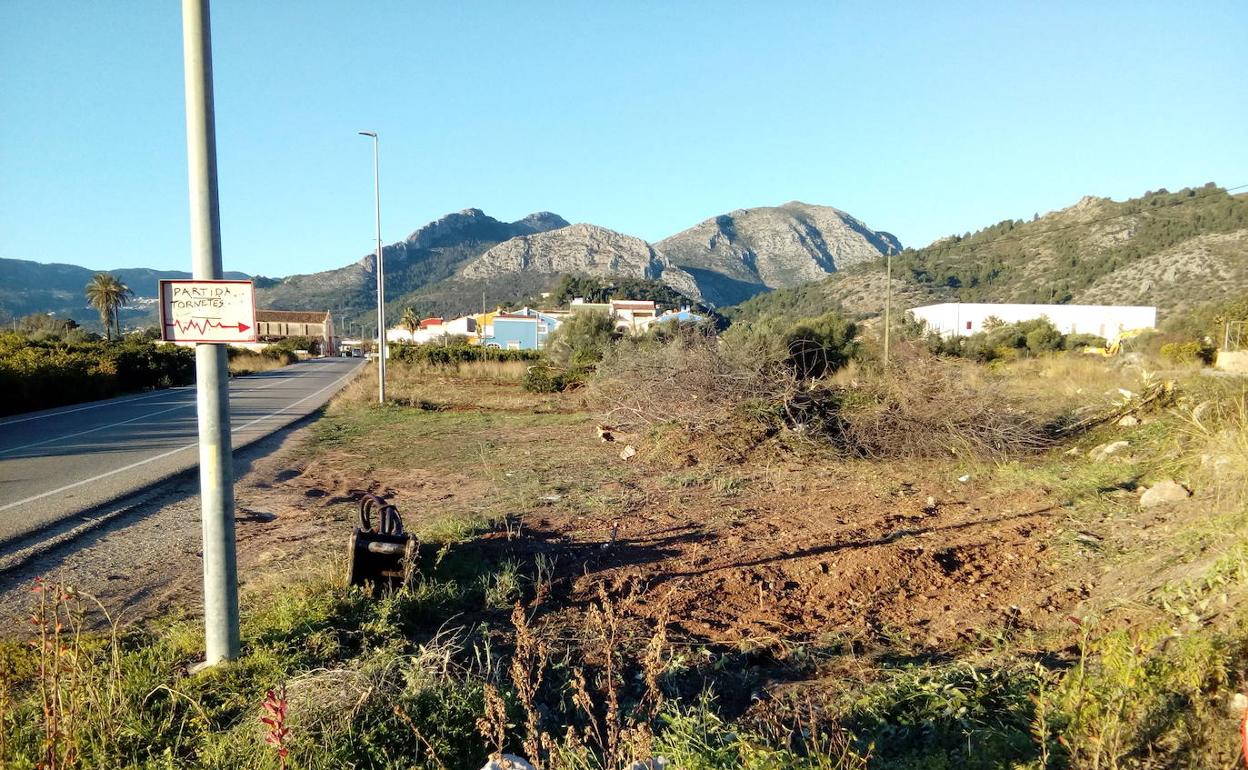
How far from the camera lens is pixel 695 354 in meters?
12.1

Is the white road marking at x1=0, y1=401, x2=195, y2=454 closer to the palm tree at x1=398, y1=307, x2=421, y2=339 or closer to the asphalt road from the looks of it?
the asphalt road

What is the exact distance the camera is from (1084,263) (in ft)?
197

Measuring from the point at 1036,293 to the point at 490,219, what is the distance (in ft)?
527

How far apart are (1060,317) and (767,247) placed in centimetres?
11654

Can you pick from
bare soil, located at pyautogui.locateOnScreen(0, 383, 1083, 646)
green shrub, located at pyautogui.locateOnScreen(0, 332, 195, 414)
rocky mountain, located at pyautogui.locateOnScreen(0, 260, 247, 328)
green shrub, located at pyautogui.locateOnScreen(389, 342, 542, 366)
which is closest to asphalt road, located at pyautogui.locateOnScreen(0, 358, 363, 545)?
green shrub, located at pyautogui.locateOnScreen(0, 332, 195, 414)

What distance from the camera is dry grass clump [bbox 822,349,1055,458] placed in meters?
11.0

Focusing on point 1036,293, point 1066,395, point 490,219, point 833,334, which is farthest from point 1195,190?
point 490,219

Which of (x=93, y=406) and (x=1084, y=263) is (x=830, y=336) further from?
(x=1084, y=263)

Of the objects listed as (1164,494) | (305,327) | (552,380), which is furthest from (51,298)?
(1164,494)

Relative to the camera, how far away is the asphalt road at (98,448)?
8102mm

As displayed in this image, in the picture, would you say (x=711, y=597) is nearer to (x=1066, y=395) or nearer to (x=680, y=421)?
(x=680, y=421)

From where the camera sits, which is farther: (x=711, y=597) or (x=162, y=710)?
(x=711, y=597)

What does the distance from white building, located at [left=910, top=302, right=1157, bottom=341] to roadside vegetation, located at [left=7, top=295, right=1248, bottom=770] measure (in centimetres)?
3626

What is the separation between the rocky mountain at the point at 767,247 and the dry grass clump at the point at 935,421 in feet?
414
